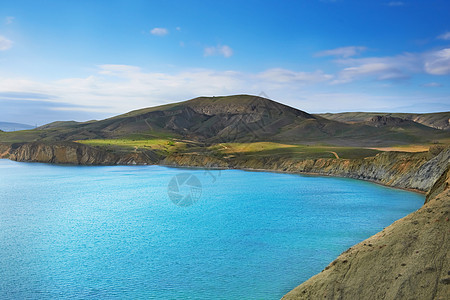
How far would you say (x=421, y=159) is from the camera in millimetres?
66062

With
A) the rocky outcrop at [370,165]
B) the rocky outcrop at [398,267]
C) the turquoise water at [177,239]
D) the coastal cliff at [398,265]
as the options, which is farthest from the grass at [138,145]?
the rocky outcrop at [398,267]

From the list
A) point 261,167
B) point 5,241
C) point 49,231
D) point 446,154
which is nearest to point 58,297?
point 5,241

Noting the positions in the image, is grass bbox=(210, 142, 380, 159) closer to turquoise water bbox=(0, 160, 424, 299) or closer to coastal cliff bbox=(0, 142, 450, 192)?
coastal cliff bbox=(0, 142, 450, 192)

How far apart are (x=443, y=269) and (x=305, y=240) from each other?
17.7 m

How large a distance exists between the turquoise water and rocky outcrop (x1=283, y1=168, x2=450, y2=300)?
5.74m

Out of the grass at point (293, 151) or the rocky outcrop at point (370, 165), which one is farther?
the grass at point (293, 151)

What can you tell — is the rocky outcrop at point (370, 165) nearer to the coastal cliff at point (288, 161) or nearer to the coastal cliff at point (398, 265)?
the coastal cliff at point (288, 161)

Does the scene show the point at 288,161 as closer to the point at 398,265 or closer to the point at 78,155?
the point at 78,155

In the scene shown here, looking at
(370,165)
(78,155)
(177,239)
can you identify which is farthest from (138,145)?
(177,239)

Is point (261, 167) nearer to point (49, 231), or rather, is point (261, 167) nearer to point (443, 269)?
point (49, 231)

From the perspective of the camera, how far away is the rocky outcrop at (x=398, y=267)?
46.9 ft

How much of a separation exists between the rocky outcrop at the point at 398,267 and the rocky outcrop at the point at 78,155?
13042 centimetres

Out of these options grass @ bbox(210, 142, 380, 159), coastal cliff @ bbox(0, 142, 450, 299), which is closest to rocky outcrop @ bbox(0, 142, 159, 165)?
grass @ bbox(210, 142, 380, 159)

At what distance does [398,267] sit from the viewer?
49.5 feet
